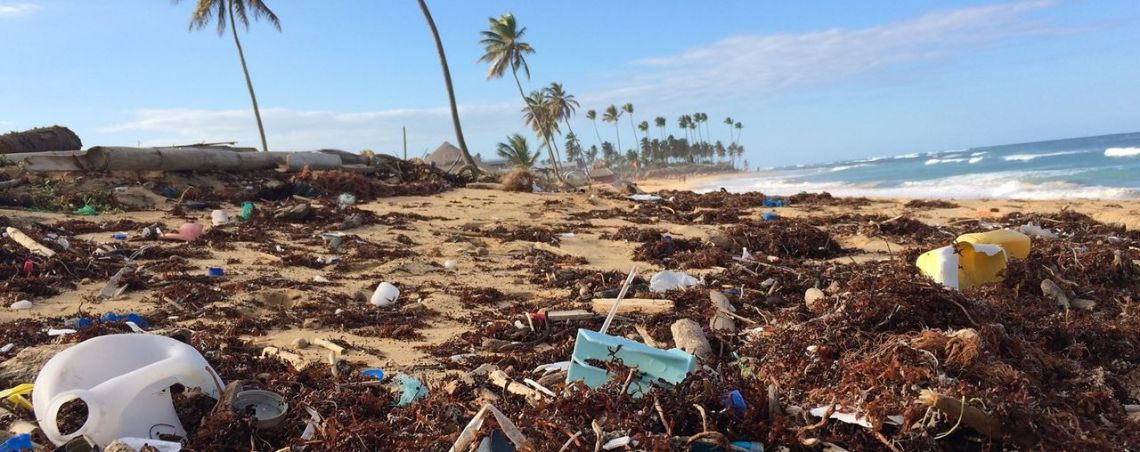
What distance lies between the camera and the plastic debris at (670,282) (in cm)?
532

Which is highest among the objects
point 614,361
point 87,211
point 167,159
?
point 167,159

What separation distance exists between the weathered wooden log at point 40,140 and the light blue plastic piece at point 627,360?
50.0ft

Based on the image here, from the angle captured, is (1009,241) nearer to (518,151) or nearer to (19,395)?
(19,395)

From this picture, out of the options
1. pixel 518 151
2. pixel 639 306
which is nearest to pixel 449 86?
pixel 518 151

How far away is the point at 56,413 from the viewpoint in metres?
2.36

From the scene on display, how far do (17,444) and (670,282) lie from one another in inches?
165

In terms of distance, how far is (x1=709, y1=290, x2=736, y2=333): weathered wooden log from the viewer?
3.85 meters

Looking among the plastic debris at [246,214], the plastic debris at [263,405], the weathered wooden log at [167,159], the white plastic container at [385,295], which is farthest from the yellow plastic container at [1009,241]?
the weathered wooden log at [167,159]

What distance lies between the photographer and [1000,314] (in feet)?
10.9

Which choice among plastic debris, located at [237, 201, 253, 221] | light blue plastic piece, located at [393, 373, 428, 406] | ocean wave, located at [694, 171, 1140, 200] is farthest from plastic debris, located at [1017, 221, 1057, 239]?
ocean wave, located at [694, 171, 1140, 200]

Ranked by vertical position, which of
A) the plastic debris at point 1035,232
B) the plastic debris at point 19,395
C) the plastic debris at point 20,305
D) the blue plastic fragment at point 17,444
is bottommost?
the plastic debris at point 1035,232

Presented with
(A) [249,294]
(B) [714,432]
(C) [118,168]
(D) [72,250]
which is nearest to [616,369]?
(B) [714,432]

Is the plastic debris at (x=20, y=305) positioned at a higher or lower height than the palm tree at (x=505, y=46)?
lower

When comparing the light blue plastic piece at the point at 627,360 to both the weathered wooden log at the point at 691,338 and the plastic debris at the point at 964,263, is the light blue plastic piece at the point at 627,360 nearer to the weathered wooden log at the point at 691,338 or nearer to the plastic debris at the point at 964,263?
the weathered wooden log at the point at 691,338
